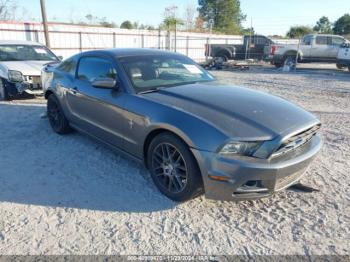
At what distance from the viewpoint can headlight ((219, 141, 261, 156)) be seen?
270 centimetres

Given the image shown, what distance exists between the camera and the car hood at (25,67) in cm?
764

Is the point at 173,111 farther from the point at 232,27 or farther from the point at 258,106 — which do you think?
the point at 232,27

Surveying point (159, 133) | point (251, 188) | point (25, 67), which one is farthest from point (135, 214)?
point (25, 67)

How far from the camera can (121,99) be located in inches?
144

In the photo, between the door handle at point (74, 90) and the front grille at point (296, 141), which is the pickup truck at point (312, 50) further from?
the front grille at point (296, 141)

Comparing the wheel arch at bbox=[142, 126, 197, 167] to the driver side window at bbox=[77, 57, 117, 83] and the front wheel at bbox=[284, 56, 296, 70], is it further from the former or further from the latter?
the front wheel at bbox=[284, 56, 296, 70]

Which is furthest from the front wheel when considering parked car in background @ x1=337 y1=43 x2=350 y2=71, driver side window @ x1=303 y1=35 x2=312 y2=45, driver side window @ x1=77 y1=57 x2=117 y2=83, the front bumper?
the front bumper

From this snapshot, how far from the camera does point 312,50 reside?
18328mm

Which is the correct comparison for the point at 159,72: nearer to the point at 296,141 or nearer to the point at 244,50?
the point at 296,141

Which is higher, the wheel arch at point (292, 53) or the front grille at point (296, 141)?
the wheel arch at point (292, 53)

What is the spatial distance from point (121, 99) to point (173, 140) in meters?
0.99

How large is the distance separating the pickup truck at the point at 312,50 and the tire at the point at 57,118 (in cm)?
1584

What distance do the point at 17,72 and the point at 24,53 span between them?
144 centimetres

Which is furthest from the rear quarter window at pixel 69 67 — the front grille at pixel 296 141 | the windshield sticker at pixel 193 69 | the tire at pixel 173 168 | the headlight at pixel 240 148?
the front grille at pixel 296 141
